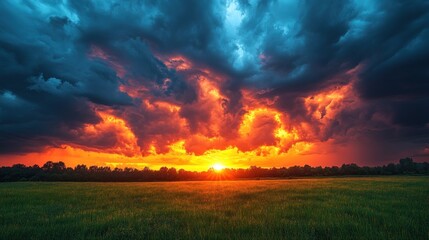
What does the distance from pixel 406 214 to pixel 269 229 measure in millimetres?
7197

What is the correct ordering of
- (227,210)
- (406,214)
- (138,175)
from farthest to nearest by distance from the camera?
1. (138,175)
2. (227,210)
3. (406,214)

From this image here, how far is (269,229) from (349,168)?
137 m

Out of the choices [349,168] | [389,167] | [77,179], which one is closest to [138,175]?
[77,179]

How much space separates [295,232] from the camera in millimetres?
8719

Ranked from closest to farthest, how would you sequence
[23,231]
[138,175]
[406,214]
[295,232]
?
[295,232] → [23,231] → [406,214] → [138,175]

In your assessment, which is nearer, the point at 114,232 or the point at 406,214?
the point at 114,232

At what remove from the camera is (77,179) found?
283 feet

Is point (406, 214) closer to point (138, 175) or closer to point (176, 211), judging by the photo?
point (176, 211)

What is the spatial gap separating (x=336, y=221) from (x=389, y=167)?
6099 inches

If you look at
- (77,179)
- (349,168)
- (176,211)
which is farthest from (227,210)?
(349,168)

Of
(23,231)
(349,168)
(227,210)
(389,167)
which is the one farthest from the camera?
(389,167)

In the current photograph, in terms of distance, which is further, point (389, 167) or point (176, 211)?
point (389, 167)

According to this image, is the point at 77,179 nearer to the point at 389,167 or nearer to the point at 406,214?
the point at 406,214

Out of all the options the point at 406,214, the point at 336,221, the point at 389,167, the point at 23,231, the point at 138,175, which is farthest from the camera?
the point at 389,167
